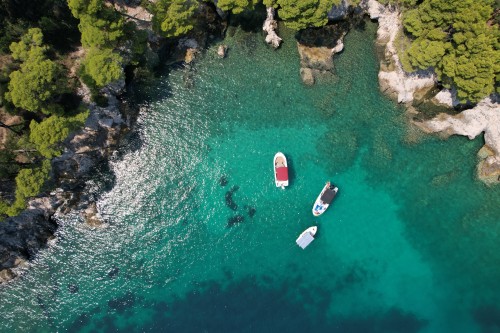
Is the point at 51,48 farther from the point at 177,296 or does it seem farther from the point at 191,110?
the point at 177,296

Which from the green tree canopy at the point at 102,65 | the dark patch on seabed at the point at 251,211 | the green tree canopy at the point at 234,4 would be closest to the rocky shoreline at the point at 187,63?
the green tree canopy at the point at 234,4

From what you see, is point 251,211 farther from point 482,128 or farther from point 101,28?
point 482,128

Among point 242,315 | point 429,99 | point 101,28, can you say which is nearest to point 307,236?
point 242,315

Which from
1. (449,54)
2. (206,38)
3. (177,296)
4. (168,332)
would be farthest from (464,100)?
(168,332)

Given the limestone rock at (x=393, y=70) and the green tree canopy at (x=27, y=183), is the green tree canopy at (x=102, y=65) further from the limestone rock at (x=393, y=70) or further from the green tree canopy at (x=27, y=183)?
the limestone rock at (x=393, y=70)

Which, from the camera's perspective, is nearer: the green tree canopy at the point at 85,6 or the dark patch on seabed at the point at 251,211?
the green tree canopy at the point at 85,6
